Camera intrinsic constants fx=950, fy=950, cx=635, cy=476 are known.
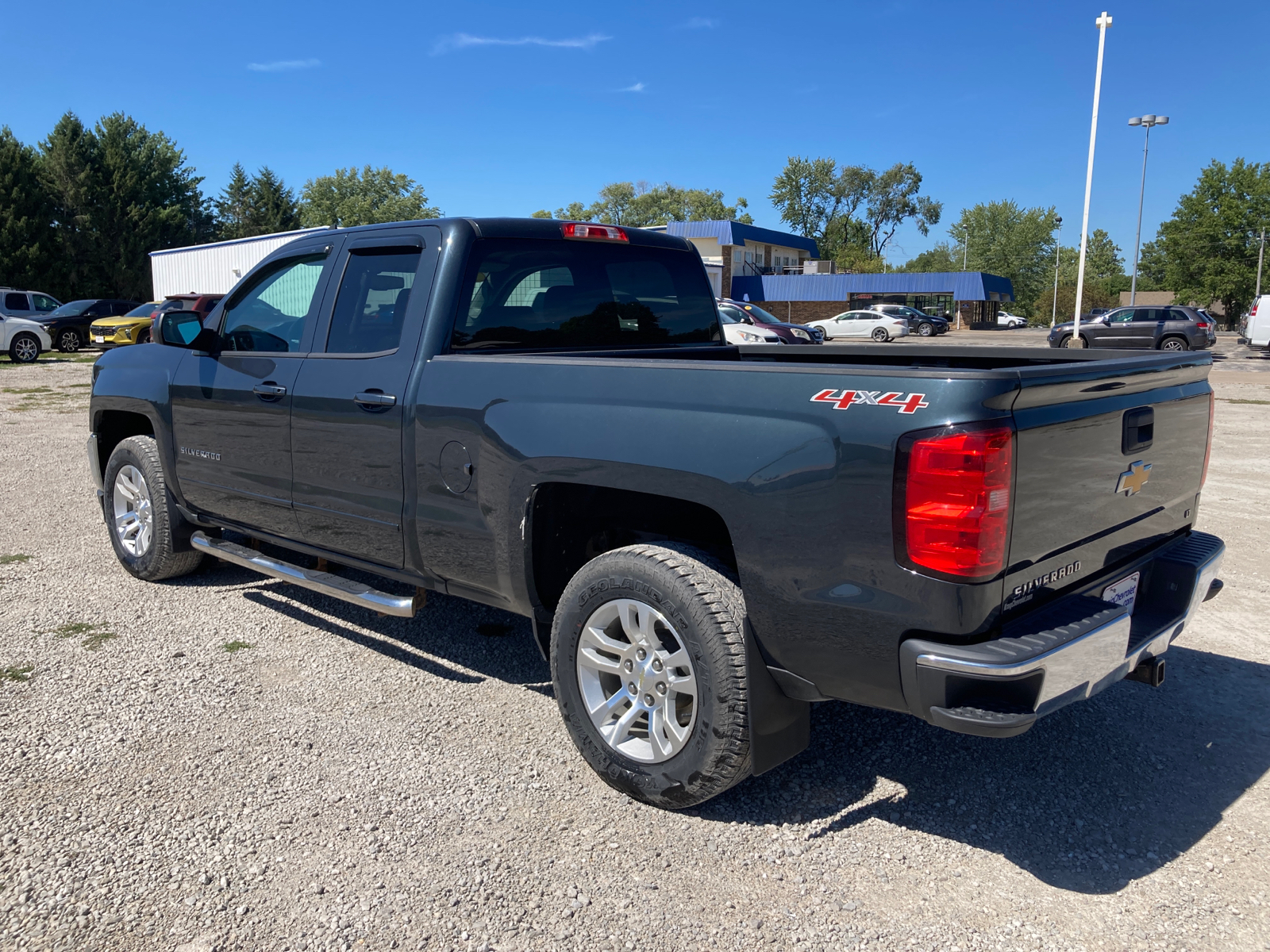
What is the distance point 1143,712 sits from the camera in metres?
3.99

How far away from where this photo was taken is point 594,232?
435 centimetres

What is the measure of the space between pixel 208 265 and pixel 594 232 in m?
39.6

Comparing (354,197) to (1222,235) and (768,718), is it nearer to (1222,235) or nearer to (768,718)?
(1222,235)

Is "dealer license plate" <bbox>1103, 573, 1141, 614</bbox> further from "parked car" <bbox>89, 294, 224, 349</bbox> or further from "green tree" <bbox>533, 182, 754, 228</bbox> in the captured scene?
"green tree" <bbox>533, 182, 754, 228</bbox>

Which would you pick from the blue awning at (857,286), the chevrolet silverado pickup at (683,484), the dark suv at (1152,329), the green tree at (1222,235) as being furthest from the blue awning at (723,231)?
the chevrolet silverado pickup at (683,484)

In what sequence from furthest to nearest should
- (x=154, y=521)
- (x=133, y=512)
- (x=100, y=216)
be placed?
(x=100, y=216) → (x=133, y=512) → (x=154, y=521)

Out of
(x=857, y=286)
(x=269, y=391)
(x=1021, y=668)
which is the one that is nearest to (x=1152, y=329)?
(x=857, y=286)

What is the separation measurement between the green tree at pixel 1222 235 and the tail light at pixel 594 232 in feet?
282

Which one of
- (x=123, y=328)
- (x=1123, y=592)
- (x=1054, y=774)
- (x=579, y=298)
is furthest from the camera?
(x=123, y=328)

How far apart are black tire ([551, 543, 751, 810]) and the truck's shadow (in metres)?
0.26

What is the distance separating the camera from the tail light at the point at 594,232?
424 centimetres

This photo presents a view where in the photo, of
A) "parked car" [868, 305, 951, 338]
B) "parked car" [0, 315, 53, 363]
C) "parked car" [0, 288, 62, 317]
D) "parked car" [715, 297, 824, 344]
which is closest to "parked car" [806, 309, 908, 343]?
"parked car" [868, 305, 951, 338]

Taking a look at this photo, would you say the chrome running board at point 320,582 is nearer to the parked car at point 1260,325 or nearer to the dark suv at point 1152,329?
the dark suv at point 1152,329

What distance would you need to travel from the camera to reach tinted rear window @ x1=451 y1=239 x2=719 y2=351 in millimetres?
3916
